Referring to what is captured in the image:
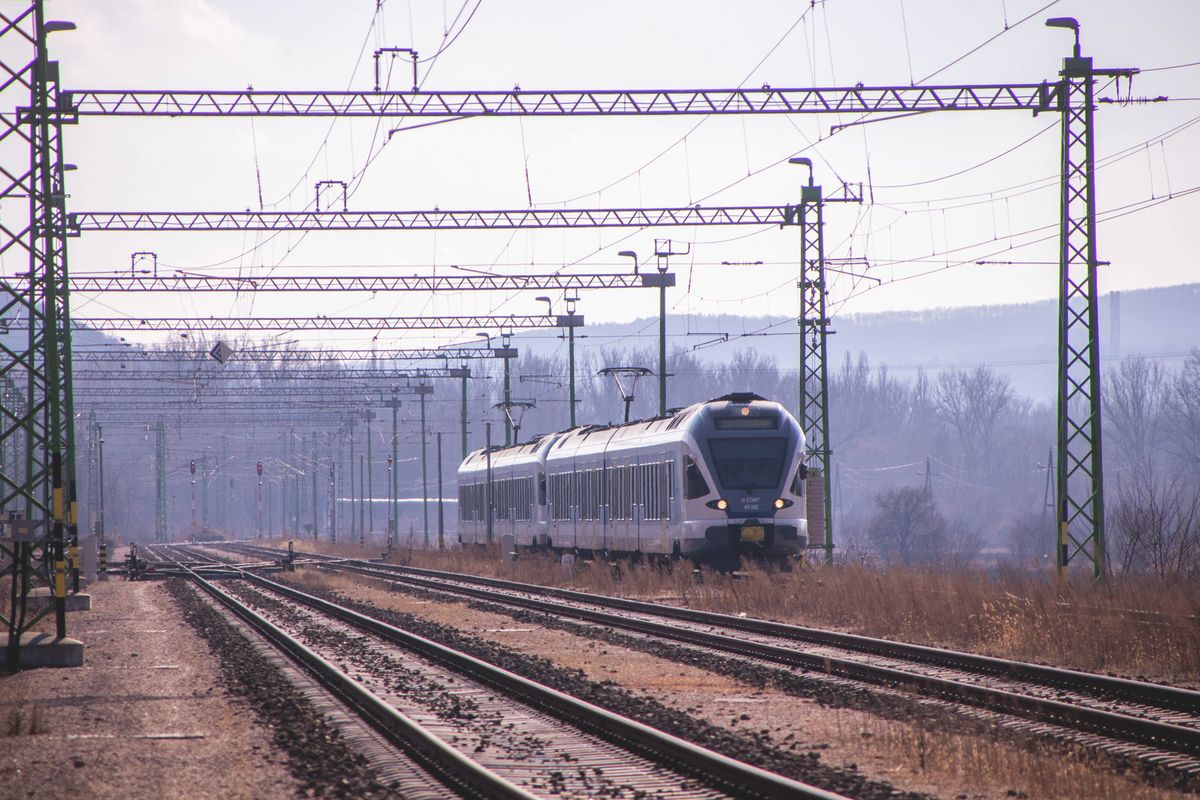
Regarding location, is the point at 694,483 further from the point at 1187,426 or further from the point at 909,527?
the point at 1187,426

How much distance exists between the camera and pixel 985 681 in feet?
49.9

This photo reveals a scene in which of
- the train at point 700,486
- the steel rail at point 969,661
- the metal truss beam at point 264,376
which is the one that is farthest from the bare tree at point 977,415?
the steel rail at point 969,661

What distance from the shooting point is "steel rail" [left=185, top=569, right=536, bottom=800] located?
31.3ft

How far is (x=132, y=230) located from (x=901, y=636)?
23873mm

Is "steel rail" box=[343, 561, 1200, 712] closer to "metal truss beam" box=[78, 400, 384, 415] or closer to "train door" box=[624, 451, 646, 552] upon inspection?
"train door" box=[624, 451, 646, 552]

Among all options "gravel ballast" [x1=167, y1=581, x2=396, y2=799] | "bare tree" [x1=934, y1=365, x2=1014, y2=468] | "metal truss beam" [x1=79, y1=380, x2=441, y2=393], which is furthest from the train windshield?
"bare tree" [x1=934, y1=365, x2=1014, y2=468]

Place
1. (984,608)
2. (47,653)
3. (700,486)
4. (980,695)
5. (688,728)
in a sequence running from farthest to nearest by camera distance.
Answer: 1. (700,486)
2. (984,608)
3. (47,653)
4. (980,695)
5. (688,728)

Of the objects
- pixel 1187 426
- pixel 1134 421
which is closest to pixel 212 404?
pixel 1134 421

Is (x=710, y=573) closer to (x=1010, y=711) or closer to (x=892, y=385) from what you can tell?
(x=1010, y=711)

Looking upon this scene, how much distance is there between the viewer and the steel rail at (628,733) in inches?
364

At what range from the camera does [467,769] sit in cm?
999

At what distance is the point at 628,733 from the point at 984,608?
10.3 meters

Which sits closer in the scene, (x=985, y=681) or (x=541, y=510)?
(x=985, y=681)

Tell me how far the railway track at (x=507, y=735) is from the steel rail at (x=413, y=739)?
1cm
